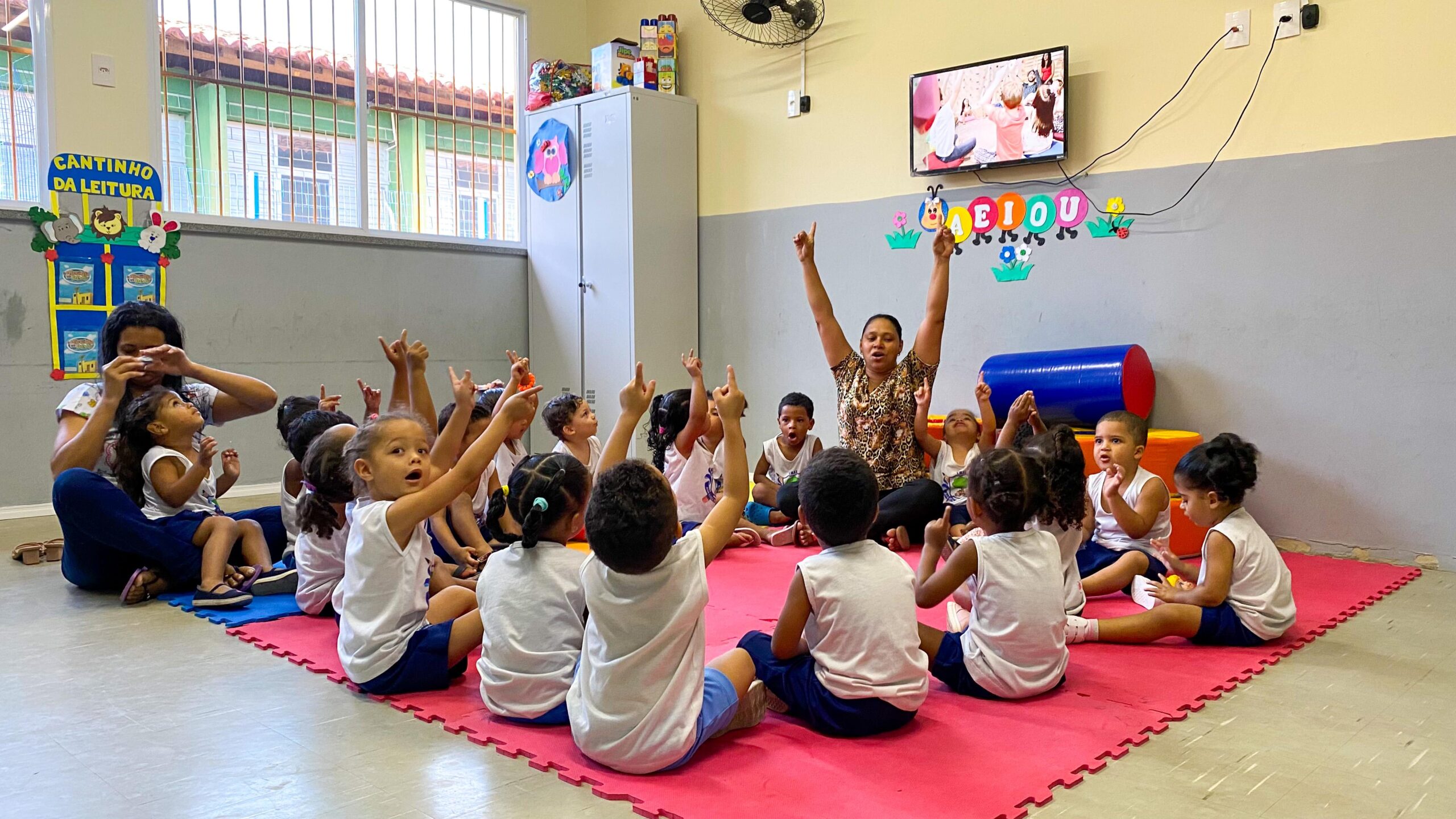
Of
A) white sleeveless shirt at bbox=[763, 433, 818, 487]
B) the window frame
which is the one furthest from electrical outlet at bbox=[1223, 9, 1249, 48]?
the window frame

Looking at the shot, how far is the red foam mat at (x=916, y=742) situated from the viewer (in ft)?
6.52

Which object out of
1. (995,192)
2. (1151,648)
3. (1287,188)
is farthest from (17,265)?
(1287,188)

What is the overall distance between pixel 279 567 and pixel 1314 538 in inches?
171

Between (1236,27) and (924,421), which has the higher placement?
(1236,27)

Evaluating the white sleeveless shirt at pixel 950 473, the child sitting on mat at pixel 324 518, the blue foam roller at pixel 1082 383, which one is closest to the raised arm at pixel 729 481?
the child sitting on mat at pixel 324 518

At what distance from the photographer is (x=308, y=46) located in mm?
6574

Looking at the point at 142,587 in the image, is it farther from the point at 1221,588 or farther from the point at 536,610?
the point at 1221,588

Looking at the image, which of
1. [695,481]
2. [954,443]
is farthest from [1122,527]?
[695,481]

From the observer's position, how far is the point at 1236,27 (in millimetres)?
4664

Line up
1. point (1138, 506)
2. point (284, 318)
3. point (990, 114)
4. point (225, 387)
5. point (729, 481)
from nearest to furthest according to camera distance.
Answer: point (729, 481), point (1138, 506), point (225, 387), point (990, 114), point (284, 318)

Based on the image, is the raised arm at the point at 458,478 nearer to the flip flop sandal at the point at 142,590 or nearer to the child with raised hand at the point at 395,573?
the child with raised hand at the point at 395,573

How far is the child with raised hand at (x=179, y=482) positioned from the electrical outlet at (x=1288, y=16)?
15.4 feet

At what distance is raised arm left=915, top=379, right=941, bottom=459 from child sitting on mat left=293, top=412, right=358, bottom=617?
2.37 metres

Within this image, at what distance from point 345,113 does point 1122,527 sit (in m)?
5.56
